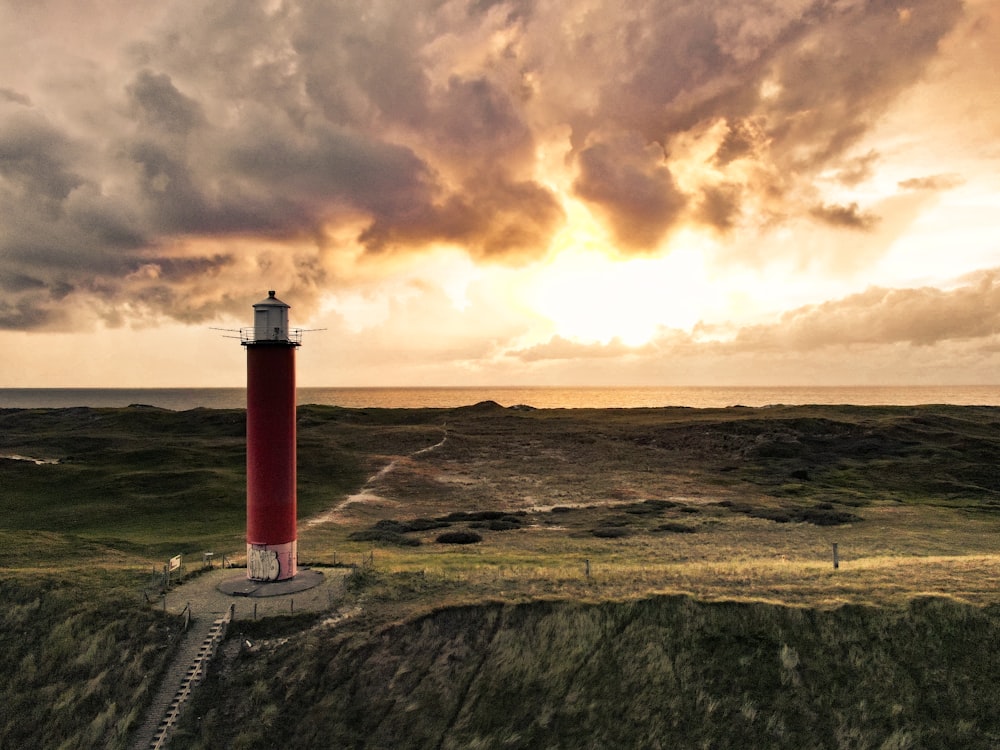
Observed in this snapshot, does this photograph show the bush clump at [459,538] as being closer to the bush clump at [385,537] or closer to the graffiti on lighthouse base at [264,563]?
the bush clump at [385,537]

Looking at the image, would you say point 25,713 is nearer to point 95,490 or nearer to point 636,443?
point 95,490

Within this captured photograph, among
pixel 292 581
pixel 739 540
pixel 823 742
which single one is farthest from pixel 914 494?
pixel 292 581

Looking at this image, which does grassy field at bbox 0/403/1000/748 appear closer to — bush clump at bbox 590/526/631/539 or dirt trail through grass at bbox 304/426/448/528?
bush clump at bbox 590/526/631/539

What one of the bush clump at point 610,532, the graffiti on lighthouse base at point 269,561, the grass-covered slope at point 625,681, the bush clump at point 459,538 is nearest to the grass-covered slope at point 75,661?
the grass-covered slope at point 625,681

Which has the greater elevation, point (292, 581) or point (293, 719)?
point (292, 581)

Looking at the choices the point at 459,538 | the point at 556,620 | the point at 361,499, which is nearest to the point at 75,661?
the point at 556,620

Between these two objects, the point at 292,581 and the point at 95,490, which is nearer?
the point at 292,581
